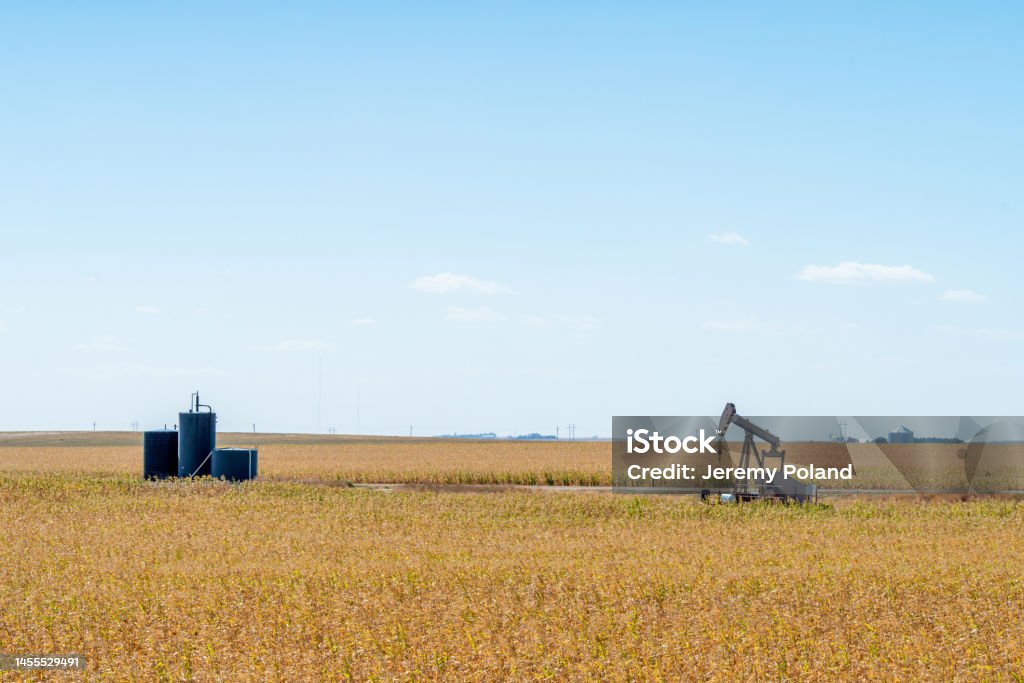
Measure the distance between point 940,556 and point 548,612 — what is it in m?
9.50

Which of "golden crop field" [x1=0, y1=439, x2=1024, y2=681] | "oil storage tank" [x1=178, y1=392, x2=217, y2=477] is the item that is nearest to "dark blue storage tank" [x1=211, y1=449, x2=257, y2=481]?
"oil storage tank" [x1=178, y1=392, x2=217, y2=477]

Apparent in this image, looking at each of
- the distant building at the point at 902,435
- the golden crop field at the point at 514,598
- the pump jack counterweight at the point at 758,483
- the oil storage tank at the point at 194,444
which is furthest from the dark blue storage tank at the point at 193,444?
the distant building at the point at 902,435

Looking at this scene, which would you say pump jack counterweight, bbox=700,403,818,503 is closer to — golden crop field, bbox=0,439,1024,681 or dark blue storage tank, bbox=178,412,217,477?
golden crop field, bbox=0,439,1024,681

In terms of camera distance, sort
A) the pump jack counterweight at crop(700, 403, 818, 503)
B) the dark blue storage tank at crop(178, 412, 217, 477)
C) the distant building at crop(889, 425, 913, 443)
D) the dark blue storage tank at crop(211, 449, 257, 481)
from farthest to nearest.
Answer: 1. the distant building at crop(889, 425, 913, 443)
2. the dark blue storage tank at crop(178, 412, 217, 477)
3. the dark blue storage tank at crop(211, 449, 257, 481)
4. the pump jack counterweight at crop(700, 403, 818, 503)

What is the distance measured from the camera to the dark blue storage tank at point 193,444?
4194cm

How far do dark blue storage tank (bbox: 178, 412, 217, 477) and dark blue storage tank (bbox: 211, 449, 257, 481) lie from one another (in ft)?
3.33

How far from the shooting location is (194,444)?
42125 mm

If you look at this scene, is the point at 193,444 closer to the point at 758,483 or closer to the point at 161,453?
the point at 161,453

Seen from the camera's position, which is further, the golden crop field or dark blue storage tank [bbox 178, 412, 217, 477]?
dark blue storage tank [bbox 178, 412, 217, 477]

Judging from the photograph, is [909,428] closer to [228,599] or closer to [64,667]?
[228,599]

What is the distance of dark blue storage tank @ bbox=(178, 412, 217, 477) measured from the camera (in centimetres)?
4194

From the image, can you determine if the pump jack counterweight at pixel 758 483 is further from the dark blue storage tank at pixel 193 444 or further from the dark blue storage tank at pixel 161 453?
the dark blue storage tank at pixel 161 453

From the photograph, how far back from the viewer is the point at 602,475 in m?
44.9

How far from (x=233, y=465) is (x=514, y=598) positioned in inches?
1128
